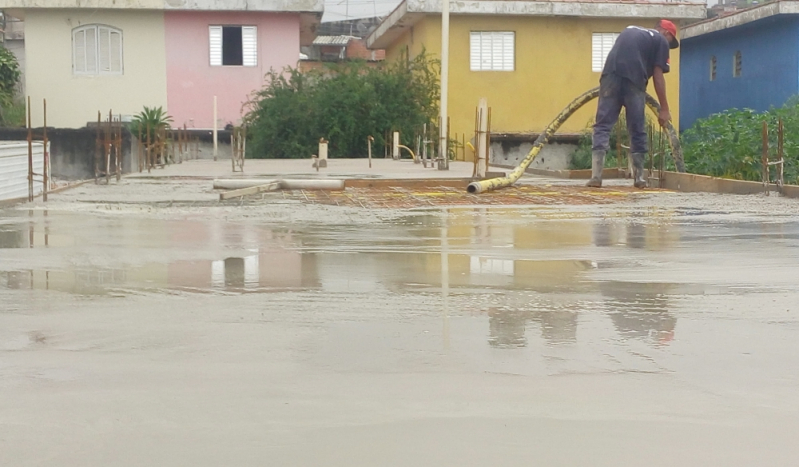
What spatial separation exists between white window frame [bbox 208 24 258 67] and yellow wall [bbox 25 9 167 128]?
142 cm

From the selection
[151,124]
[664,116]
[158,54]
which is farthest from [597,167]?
[158,54]

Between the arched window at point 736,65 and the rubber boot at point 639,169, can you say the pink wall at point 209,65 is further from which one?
the rubber boot at point 639,169

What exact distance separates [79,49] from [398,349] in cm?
3032

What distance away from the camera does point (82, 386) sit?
4.32 metres

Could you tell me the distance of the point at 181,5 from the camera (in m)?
32.5

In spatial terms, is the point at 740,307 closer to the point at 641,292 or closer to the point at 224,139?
the point at 641,292

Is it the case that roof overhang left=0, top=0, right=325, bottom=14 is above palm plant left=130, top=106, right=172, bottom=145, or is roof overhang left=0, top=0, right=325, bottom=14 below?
above

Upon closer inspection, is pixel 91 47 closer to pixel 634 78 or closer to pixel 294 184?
pixel 294 184

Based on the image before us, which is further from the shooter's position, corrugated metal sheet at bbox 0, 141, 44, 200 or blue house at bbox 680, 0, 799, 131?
blue house at bbox 680, 0, 799, 131

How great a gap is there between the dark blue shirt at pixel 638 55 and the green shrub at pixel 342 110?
16.2 metres

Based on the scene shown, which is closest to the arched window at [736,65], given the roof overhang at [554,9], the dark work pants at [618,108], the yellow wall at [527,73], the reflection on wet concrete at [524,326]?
the roof overhang at [554,9]

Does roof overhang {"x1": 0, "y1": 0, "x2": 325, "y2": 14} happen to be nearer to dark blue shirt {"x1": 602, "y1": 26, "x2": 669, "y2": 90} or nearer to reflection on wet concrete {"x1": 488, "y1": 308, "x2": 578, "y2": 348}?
dark blue shirt {"x1": 602, "y1": 26, "x2": 669, "y2": 90}

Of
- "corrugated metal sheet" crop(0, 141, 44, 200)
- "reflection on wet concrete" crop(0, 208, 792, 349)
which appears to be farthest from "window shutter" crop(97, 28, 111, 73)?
"reflection on wet concrete" crop(0, 208, 792, 349)

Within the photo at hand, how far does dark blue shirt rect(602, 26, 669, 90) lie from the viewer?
45.4ft
